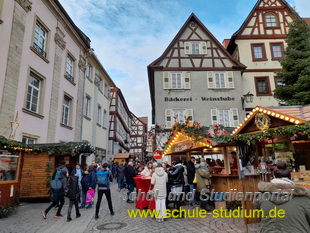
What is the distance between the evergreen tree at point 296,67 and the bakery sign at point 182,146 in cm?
819

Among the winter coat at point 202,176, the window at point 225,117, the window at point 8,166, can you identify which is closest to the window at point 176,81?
the window at point 225,117

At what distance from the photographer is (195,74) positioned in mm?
20219

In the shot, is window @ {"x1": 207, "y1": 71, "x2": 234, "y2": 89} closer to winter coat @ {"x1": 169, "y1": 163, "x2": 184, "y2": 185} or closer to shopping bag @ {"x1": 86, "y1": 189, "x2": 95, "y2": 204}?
winter coat @ {"x1": 169, "y1": 163, "x2": 184, "y2": 185}

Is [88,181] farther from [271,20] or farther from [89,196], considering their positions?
[271,20]

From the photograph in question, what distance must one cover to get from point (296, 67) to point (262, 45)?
7551mm

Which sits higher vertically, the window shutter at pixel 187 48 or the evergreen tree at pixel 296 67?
the window shutter at pixel 187 48

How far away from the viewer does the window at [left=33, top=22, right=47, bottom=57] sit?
12130 millimetres

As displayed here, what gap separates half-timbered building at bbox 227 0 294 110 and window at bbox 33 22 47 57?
53.6ft

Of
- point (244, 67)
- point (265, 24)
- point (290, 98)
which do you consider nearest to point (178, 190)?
point (290, 98)

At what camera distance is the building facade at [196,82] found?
19.2 m

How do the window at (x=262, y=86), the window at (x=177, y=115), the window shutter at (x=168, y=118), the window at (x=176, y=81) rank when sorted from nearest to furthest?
1. the window shutter at (x=168, y=118)
2. the window at (x=177, y=115)
3. the window at (x=176, y=81)
4. the window at (x=262, y=86)

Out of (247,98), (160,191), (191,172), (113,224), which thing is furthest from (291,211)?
(247,98)

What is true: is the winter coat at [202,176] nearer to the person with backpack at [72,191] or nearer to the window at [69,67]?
the person with backpack at [72,191]

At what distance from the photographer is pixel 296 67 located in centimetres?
1452
